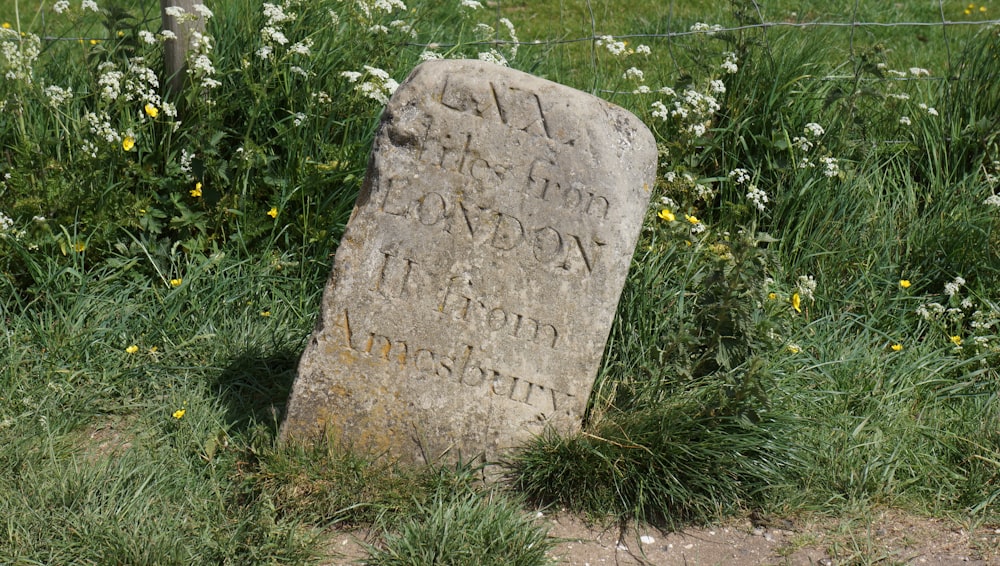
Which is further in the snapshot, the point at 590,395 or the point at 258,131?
the point at 258,131

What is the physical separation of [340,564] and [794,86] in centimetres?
277

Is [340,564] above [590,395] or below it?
below

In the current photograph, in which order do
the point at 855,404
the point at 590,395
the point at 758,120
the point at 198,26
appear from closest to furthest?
the point at 590,395
the point at 855,404
the point at 198,26
the point at 758,120

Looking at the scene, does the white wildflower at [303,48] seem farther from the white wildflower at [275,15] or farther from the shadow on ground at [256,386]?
the shadow on ground at [256,386]

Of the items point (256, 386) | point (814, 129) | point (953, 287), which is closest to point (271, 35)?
point (256, 386)

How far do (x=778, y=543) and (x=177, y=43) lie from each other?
2819 millimetres

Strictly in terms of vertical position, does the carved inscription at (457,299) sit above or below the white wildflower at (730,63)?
below

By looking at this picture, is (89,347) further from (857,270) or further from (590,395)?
(857,270)

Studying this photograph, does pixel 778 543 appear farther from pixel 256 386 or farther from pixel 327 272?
pixel 327 272

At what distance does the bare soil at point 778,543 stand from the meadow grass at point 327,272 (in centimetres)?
6

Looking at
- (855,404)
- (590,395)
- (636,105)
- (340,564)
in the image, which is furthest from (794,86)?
(340,564)

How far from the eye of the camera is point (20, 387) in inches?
127

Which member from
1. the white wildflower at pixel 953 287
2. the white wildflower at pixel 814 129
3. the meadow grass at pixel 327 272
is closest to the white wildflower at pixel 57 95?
the meadow grass at pixel 327 272

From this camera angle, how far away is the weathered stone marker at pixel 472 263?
281 centimetres
